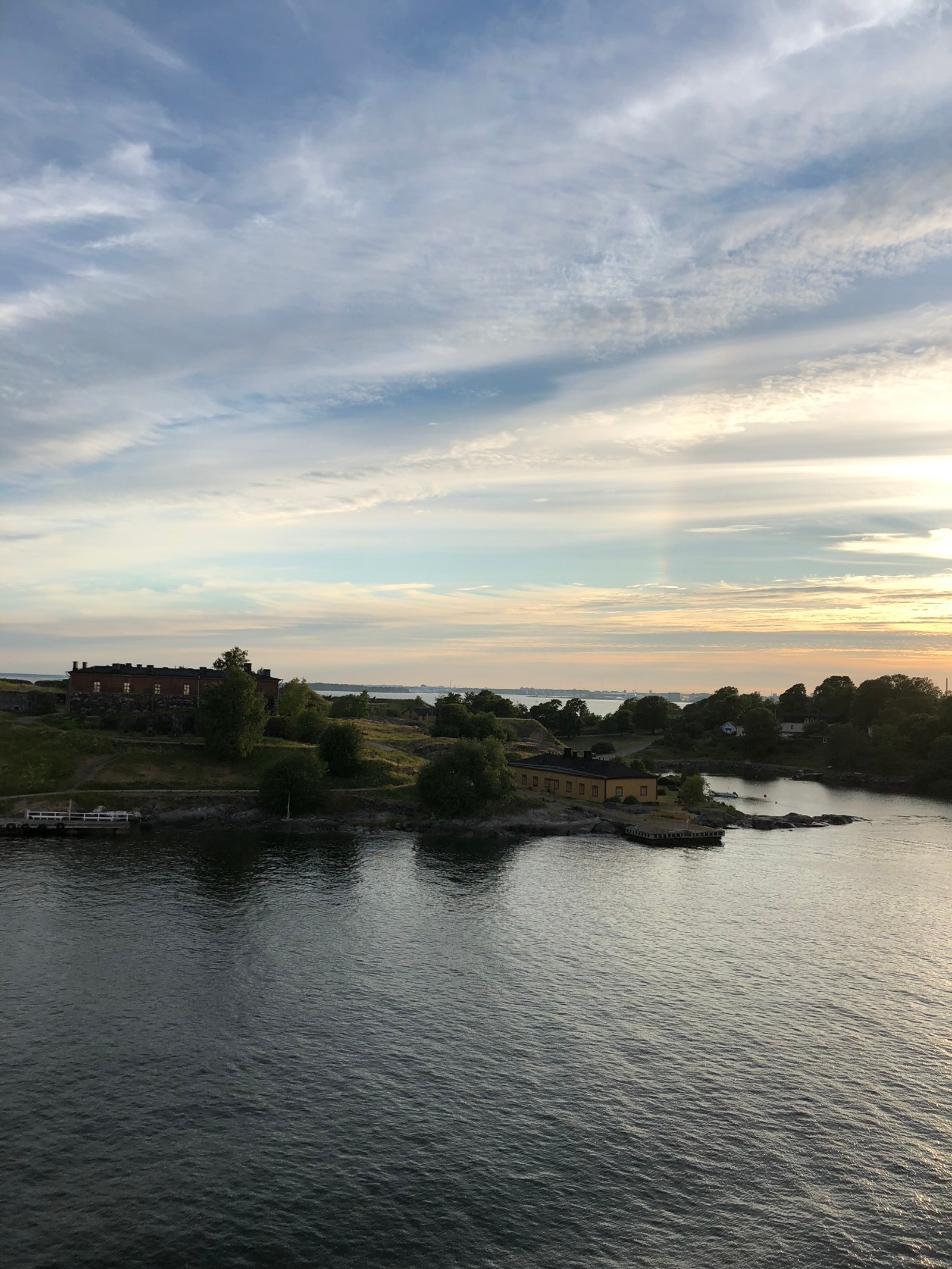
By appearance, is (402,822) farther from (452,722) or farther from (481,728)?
(452,722)

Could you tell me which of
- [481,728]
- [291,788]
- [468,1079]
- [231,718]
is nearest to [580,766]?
[481,728]

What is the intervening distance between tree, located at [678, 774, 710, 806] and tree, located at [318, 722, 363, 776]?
51747 mm

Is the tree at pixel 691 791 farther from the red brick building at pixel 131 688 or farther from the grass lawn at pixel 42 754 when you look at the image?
the grass lawn at pixel 42 754

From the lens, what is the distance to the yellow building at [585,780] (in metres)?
136

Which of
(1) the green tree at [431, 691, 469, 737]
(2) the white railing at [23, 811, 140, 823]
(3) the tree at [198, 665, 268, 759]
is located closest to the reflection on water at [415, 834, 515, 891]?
(3) the tree at [198, 665, 268, 759]

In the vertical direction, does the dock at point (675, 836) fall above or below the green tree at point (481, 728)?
below

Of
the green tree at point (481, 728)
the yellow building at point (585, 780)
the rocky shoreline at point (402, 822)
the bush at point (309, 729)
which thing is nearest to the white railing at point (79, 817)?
the rocky shoreline at point (402, 822)

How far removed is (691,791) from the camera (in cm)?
13262

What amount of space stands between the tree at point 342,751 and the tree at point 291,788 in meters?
9.13

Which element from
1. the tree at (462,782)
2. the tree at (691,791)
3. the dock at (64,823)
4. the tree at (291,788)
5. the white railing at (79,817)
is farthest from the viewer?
the tree at (691,791)

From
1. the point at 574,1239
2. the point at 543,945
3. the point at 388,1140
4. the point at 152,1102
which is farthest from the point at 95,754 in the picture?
the point at 574,1239

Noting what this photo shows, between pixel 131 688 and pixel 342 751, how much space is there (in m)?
47.6

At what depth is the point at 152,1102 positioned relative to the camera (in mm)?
40031

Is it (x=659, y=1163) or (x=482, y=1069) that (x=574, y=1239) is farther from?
(x=482, y=1069)
